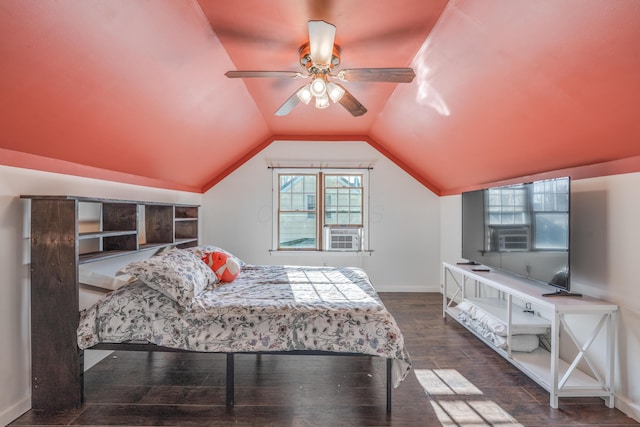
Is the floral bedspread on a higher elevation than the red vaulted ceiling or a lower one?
lower

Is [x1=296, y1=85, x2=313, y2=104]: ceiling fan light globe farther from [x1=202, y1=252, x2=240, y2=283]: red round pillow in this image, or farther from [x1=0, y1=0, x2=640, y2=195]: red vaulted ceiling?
[x1=202, y1=252, x2=240, y2=283]: red round pillow

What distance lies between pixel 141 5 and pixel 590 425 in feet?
11.6

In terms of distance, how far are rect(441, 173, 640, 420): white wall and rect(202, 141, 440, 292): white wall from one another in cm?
254

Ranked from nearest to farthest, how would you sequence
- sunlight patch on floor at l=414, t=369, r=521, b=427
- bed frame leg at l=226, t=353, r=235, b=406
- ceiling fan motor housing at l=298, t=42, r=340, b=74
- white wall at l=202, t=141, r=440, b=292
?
sunlight patch on floor at l=414, t=369, r=521, b=427
bed frame leg at l=226, t=353, r=235, b=406
ceiling fan motor housing at l=298, t=42, r=340, b=74
white wall at l=202, t=141, r=440, b=292

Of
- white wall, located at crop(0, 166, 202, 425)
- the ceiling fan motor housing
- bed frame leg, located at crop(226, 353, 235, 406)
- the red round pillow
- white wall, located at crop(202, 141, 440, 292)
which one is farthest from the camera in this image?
white wall, located at crop(202, 141, 440, 292)

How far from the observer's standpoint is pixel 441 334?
131 inches

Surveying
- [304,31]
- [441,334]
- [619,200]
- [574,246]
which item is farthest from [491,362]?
[304,31]

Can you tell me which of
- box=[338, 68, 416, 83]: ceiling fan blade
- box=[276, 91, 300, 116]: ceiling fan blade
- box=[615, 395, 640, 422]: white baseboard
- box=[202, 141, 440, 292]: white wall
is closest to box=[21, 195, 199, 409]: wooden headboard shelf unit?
box=[276, 91, 300, 116]: ceiling fan blade

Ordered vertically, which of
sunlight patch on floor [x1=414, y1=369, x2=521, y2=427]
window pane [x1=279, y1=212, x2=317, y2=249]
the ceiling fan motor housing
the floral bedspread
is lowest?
sunlight patch on floor [x1=414, y1=369, x2=521, y2=427]

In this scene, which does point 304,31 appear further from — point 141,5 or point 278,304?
point 278,304

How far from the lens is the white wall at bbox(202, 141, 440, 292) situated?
196 inches

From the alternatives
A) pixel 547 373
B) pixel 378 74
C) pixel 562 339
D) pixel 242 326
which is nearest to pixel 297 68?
pixel 378 74

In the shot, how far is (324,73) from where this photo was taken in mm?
2178

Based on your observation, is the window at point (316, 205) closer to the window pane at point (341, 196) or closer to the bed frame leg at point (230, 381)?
the window pane at point (341, 196)
